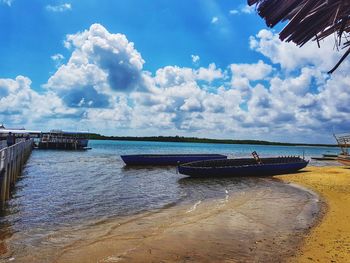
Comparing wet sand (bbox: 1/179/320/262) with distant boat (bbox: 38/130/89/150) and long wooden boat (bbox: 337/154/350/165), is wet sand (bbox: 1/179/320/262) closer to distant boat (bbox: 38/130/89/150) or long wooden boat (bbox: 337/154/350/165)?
long wooden boat (bbox: 337/154/350/165)

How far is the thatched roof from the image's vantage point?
3.18 meters

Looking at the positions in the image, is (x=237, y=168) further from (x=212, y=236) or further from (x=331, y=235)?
(x=212, y=236)

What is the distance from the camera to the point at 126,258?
9227mm

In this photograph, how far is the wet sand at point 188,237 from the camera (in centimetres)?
940

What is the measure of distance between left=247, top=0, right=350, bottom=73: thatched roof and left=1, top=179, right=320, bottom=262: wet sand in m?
6.99

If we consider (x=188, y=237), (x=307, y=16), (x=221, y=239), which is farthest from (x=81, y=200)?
(x=307, y=16)

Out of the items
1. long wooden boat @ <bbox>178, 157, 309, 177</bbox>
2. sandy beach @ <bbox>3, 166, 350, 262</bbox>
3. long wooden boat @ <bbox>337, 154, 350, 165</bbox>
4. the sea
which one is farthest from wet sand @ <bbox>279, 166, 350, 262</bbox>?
long wooden boat @ <bbox>337, 154, 350, 165</bbox>

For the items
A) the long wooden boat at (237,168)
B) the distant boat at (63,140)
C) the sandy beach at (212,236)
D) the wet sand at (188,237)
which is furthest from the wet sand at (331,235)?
the distant boat at (63,140)

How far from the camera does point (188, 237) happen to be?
37.0ft

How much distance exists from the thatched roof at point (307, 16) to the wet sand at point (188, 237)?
22.9 ft

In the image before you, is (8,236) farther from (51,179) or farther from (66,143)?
(66,143)

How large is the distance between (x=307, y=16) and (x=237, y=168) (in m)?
26.7

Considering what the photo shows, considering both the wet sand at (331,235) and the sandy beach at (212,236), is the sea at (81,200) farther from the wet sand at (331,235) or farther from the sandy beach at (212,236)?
the wet sand at (331,235)

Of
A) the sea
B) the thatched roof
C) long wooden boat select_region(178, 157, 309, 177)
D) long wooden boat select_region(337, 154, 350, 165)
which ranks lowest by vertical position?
the sea
